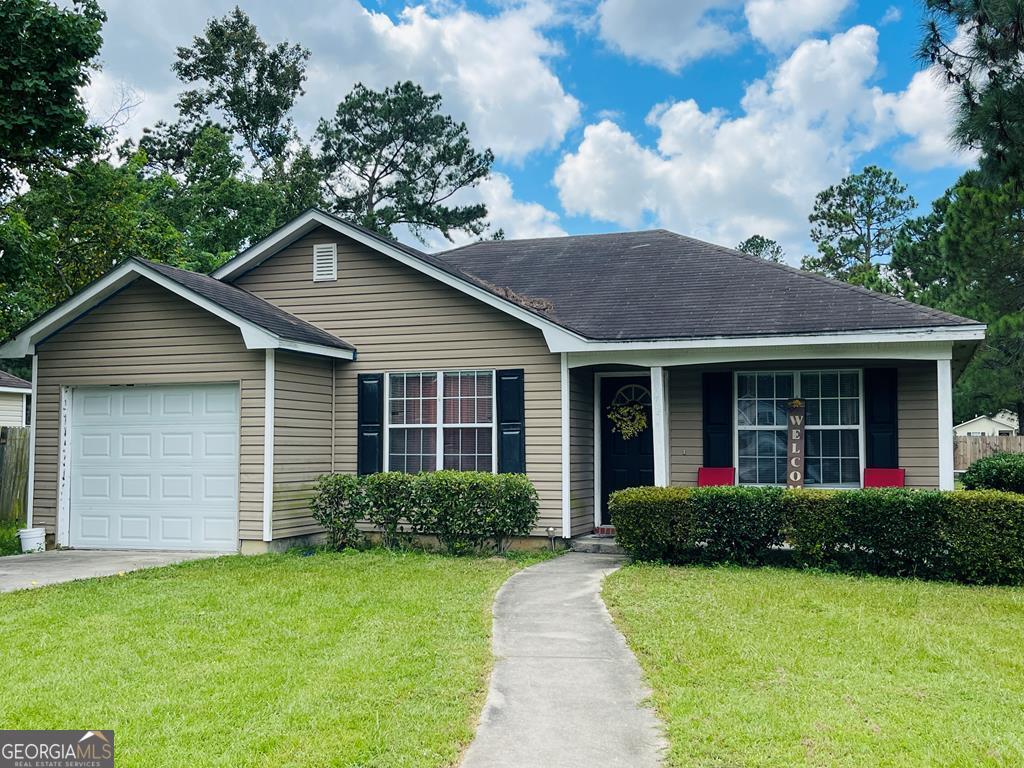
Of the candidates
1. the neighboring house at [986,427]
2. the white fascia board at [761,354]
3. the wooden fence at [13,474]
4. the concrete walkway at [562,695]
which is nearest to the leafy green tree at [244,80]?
the wooden fence at [13,474]

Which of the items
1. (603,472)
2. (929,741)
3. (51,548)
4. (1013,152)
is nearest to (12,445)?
(51,548)

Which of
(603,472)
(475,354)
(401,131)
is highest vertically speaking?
(401,131)

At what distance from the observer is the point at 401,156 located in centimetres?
3703

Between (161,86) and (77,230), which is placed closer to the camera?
(77,230)

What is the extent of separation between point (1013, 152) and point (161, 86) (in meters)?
32.5

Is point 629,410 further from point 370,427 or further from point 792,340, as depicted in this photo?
point 370,427

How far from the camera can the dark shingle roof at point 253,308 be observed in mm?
11578

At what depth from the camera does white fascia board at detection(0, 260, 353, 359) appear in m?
11.3

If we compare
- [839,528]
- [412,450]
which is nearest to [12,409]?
[412,450]

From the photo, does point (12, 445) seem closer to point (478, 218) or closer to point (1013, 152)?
point (1013, 152)

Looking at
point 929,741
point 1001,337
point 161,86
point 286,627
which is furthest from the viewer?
point 161,86

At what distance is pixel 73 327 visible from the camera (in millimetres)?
12484

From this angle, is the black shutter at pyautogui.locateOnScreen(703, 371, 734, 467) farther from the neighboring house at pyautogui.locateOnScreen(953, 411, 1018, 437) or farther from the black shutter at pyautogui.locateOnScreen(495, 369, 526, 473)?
the neighboring house at pyautogui.locateOnScreen(953, 411, 1018, 437)

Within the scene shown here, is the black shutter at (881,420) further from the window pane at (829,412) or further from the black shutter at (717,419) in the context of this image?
the black shutter at (717,419)
